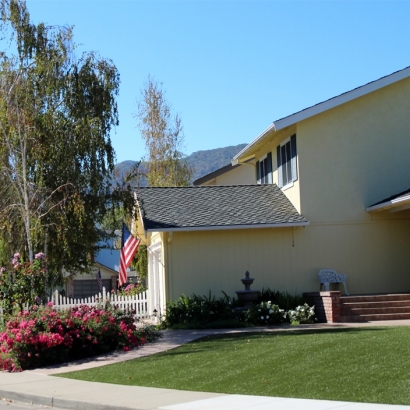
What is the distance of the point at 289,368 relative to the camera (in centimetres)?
1085

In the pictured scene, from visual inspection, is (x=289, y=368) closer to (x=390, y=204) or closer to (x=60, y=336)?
(x=60, y=336)

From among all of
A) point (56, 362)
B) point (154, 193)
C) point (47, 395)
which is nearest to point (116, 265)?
point (154, 193)

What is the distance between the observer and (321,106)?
20.9 meters

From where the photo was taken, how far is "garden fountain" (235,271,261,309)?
19344 mm

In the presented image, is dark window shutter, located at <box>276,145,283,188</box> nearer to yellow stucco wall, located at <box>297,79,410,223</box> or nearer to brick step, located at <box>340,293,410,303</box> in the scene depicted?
yellow stucco wall, located at <box>297,79,410,223</box>

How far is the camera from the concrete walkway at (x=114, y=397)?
868cm

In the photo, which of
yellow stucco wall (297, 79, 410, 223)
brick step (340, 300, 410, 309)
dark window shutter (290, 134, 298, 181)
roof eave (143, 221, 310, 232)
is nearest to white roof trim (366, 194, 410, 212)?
yellow stucco wall (297, 79, 410, 223)

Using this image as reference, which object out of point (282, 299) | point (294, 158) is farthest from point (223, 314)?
point (294, 158)

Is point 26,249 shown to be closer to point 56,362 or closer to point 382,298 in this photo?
point 56,362

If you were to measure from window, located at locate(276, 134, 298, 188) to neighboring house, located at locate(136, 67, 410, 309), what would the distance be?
98 mm

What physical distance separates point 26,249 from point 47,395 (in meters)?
9.19

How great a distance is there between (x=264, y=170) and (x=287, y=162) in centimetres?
316

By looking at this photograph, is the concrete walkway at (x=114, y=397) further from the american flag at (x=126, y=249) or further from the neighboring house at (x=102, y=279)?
the neighboring house at (x=102, y=279)

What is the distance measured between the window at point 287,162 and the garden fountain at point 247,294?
3.92 metres
